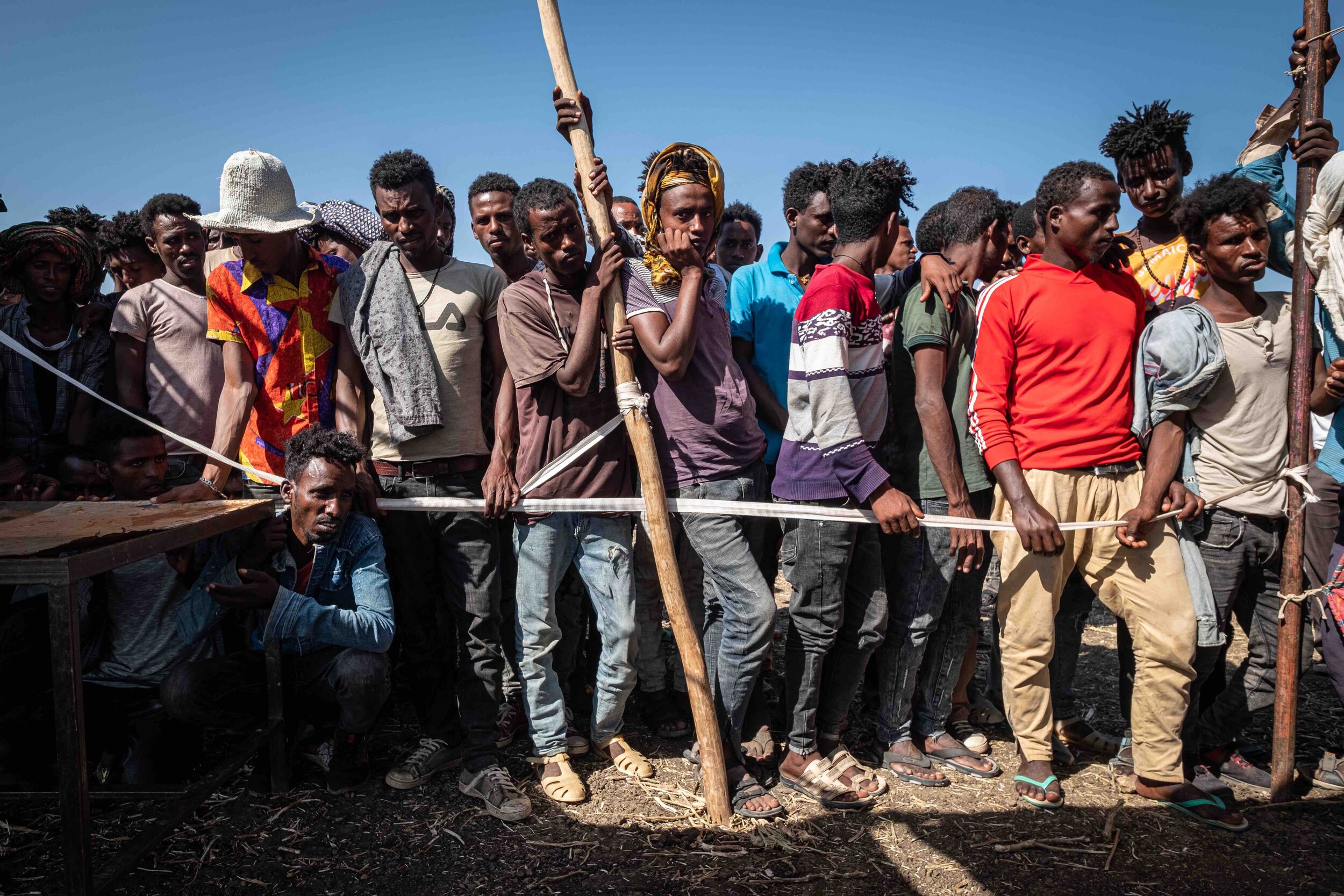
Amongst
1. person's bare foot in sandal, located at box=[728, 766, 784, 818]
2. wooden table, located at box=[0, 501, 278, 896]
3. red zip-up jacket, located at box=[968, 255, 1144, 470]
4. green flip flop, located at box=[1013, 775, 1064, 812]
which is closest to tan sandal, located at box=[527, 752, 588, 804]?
person's bare foot in sandal, located at box=[728, 766, 784, 818]

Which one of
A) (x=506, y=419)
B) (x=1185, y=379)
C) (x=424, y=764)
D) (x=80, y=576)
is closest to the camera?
(x=80, y=576)

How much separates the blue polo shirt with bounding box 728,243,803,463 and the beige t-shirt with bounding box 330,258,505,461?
120 cm

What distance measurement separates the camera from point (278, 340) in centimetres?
393

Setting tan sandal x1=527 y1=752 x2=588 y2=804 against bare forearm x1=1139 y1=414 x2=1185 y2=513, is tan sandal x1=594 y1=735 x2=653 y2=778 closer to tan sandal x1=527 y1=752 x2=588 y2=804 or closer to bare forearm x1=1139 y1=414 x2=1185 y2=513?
tan sandal x1=527 y1=752 x2=588 y2=804

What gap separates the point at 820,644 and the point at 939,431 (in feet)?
3.35

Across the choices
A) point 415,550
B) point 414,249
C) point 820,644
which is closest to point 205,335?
point 414,249

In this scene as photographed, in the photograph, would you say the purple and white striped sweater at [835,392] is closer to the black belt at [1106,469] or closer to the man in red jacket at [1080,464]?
the man in red jacket at [1080,464]

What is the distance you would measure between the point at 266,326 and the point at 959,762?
374cm

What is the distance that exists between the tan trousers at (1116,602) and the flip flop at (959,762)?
A: 29cm

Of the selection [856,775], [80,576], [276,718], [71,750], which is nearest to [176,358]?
[276,718]

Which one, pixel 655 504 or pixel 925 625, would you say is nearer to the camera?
pixel 655 504

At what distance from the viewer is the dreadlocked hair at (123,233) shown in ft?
18.6

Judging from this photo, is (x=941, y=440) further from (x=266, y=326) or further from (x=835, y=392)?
(x=266, y=326)

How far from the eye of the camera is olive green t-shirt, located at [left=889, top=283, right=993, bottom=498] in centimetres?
366
